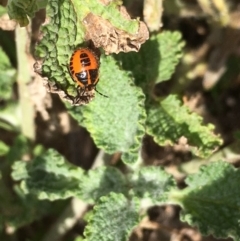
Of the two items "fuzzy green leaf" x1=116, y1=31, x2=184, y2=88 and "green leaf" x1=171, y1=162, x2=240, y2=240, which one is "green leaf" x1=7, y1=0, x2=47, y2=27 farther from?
"green leaf" x1=171, y1=162, x2=240, y2=240

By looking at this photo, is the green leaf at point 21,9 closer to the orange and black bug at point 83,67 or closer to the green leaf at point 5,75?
the orange and black bug at point 83,67

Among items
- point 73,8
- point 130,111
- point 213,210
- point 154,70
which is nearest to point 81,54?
point 73,8

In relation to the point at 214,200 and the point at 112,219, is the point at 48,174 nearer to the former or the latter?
the point at 112,219

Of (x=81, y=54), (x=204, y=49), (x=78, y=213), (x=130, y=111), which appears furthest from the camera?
(x=204, y=49)

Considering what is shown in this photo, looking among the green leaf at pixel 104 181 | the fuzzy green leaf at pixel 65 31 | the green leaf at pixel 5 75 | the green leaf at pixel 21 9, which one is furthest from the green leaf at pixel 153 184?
the green leaf at pixel 21 9

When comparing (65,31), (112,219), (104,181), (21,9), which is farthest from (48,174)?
(21,9)

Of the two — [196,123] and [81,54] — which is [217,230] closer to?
[196,123]
